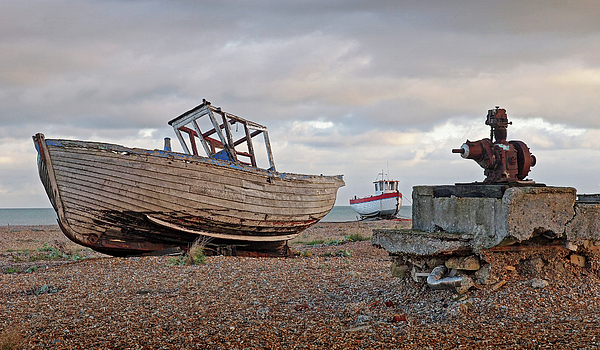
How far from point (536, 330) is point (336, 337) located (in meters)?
1.60

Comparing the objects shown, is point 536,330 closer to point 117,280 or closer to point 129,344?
point 129,344

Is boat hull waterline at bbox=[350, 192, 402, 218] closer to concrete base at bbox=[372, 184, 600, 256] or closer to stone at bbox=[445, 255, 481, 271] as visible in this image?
concrete base at bbox=[372, 184, 600, 256]

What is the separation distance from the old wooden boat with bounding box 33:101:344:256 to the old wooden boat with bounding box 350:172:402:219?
24413mm

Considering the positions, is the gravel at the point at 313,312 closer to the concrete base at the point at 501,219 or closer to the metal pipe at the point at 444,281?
the metal pipe at the point at 444,281

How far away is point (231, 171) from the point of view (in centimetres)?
967

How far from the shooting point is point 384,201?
34.8m

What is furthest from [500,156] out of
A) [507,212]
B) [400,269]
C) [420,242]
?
[400,269]

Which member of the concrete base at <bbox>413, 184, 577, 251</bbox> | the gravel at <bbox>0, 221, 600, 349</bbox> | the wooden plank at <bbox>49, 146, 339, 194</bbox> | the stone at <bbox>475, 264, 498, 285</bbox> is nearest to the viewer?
the gravel at <bbox>0, 221, 600, 349</bbox>

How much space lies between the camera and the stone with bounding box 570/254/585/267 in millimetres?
4953

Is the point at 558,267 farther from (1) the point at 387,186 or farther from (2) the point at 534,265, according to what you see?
(1) the point at 387,186

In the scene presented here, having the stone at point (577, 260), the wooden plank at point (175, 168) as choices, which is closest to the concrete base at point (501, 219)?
the stone at point (577, 260)

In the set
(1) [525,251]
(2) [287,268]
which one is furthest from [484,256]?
(2) [287,268]

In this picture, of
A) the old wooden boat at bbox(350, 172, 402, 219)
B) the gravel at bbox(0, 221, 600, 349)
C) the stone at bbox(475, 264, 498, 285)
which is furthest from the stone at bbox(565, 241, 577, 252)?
the old wooden boat at bbox(350, 172, 402, 219)

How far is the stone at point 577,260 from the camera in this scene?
4953mm
